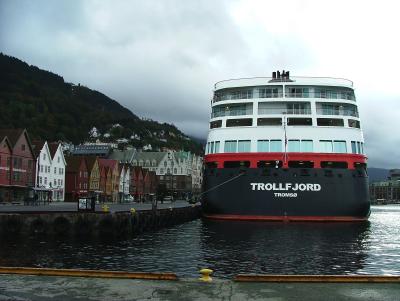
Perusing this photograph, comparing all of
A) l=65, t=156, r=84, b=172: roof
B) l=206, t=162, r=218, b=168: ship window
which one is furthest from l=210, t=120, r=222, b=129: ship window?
l=65, t=156, r=84, b=172: roof

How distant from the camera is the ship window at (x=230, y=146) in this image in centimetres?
4238

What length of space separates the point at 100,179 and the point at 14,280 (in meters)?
100

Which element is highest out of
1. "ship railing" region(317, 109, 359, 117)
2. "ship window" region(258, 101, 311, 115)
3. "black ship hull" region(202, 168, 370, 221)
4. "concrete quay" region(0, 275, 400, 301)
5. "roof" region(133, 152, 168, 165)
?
"roof" region(133, 152, 168, 165)

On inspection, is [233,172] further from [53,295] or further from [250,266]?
[53,295]

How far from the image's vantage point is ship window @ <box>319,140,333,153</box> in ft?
134

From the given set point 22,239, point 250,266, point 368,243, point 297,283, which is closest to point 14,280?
point 297,283

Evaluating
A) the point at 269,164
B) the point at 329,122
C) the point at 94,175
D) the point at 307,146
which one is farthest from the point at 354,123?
the point at 94,175

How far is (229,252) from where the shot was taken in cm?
2455

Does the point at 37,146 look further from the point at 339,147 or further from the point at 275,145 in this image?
the point at 339,147

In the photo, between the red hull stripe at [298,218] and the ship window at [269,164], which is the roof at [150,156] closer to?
the ship window at [269,164]

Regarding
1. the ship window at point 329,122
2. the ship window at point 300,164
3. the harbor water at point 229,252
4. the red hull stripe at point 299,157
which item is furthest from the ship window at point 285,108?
the harbor water at point 229,252

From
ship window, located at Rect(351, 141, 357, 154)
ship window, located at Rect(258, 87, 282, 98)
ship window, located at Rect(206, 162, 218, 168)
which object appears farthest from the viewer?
ship window, located at Rect(258, 87, 282, 98)

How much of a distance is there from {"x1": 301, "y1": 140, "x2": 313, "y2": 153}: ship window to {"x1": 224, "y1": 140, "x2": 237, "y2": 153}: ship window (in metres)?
5.75

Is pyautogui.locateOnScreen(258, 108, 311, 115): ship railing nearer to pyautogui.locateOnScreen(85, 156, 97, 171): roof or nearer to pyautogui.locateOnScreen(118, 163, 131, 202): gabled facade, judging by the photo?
pyautogui.locateOnScreen(85, 156, 97, 171): roof
